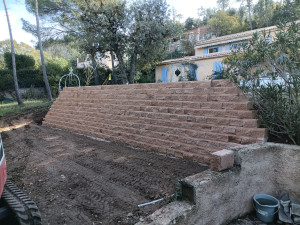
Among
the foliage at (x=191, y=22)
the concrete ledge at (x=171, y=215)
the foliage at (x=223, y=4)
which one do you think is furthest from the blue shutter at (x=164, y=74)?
the foliage at (x=223, y=4)

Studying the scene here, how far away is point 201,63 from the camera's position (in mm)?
12992

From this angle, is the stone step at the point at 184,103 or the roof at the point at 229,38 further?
the roof at the point at 229,38

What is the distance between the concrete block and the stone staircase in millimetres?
855

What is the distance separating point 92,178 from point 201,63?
11.5 meters

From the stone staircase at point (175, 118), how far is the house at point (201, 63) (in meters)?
4.98

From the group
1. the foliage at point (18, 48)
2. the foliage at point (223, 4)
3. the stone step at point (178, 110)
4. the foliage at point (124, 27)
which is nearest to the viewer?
the stone step at point (178, 110)

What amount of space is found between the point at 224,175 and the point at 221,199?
0.88ft

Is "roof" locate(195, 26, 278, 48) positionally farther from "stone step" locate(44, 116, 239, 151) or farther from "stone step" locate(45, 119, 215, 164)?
"stone step" locate(45, 119, 215, 164)

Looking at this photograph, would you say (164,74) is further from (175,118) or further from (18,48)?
(18,48)

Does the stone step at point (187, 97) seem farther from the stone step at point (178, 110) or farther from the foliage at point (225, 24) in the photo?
the foliage at point (225, 24)

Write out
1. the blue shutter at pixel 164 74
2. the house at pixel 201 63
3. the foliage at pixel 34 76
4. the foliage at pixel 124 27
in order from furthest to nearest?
the blue shutter at pixel 164 74, the foliage at pixel 34 76, the house at pixel 201 63, the foliage at pixel 124 27

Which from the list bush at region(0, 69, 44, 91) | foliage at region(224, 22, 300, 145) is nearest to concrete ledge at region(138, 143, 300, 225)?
foliage at region(224, 22, 300, 145)

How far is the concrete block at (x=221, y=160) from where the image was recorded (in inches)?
85.5

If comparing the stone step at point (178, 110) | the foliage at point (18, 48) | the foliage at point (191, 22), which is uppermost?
the foliage at point (191, 22)
